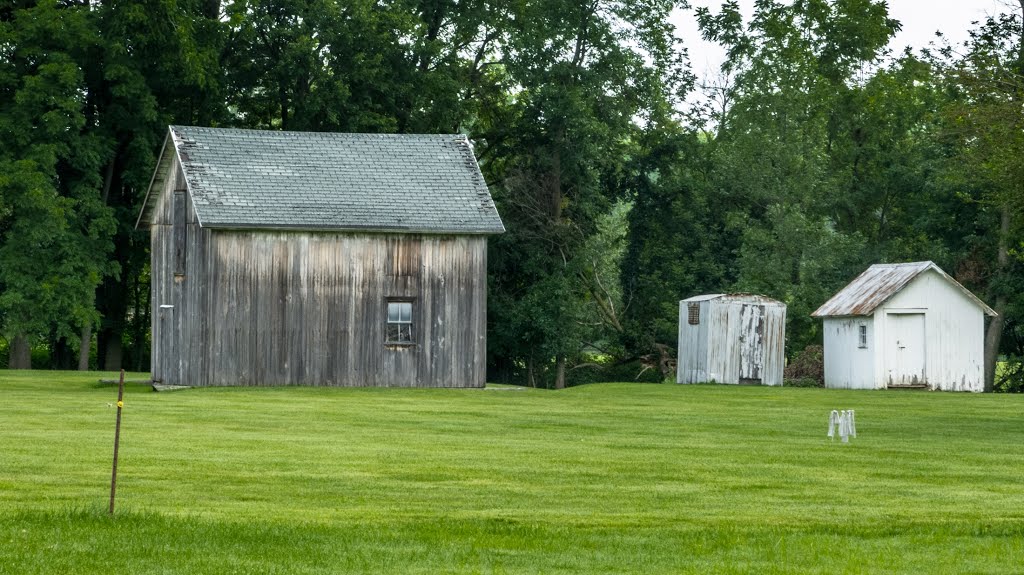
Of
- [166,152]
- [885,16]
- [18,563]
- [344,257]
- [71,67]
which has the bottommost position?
[18,563]

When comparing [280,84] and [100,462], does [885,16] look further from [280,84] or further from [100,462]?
[100,462]

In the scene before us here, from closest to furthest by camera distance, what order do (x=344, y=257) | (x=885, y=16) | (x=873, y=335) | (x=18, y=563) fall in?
(x=18, y=563) → (x=344, y=257) → (x=873, y=335) → (x=885, y=16)

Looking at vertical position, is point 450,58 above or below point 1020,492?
above

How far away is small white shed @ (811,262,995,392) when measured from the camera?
144 feet

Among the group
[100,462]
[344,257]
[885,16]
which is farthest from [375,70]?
[100,462]

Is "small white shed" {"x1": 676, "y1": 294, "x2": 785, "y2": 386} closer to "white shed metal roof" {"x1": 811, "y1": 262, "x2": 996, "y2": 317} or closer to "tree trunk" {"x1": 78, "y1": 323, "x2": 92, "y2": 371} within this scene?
"white shed metal roof" {"x1": 811, "y1": 262, "x2": 996, "y2": 317}

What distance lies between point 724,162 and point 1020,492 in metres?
41.3

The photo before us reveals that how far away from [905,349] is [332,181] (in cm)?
1685

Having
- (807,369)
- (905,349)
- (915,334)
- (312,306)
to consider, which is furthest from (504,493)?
(807,369)

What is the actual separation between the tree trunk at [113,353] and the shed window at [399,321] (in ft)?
59.9

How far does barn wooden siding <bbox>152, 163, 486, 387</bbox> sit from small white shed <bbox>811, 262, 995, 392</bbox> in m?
11.1

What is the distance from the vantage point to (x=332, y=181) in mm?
41250

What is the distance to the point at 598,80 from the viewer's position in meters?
53.8

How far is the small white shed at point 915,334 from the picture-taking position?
144 ft
